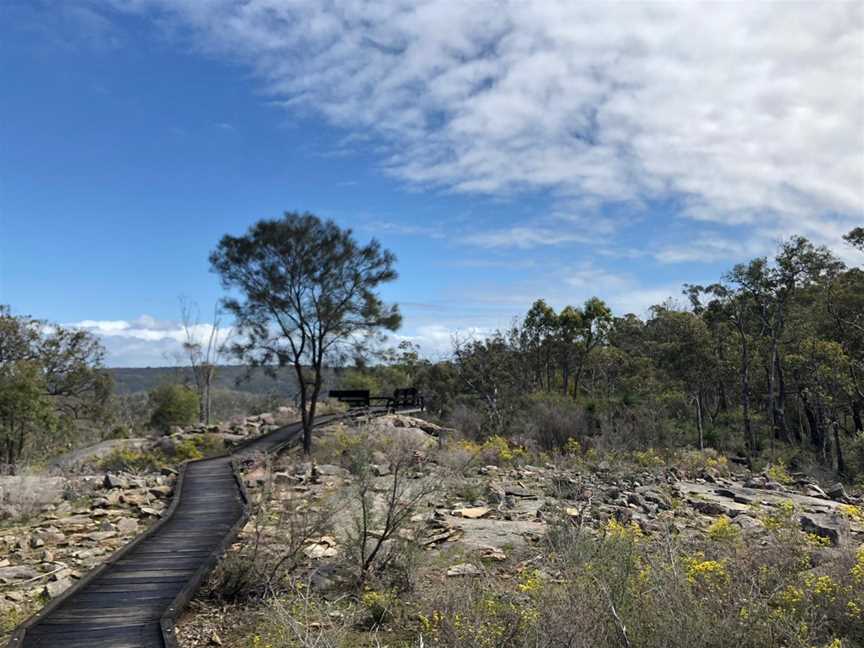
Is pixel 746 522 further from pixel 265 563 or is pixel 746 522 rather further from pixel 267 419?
pixel 267 419

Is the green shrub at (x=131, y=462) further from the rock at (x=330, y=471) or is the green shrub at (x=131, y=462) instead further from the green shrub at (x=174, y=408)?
the green shrub at (x=174, y=408)

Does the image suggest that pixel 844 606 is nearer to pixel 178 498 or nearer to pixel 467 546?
pixel 467 546

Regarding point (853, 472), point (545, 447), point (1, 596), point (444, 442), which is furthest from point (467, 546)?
point (853, 472)

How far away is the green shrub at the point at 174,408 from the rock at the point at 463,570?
22.8 m

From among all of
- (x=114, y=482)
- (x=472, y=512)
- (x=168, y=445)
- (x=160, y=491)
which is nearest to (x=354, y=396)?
(x=168, y=445)

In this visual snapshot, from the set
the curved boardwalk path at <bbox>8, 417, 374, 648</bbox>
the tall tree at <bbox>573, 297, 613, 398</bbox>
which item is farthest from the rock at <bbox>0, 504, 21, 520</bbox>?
the tall tree at <bbox>573, 297, 613, 398</bbox>

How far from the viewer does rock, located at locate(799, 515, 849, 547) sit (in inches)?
309

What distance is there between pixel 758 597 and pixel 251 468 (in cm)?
1234

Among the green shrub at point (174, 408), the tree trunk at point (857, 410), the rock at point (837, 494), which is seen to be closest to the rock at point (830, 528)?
the rock at point (837, 494)

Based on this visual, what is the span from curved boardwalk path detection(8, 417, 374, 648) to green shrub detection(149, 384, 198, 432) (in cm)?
1774

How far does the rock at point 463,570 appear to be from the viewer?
24.6 feet

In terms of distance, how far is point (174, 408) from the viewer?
2783 centimetres

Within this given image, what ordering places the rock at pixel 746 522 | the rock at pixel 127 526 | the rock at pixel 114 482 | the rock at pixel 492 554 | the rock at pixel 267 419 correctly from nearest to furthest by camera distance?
the rock at pixel 492 554, the rock at pixel 746 522, the rock at pixel 127 526, the rock at pixel 114 482, the rock at pixel 267 419

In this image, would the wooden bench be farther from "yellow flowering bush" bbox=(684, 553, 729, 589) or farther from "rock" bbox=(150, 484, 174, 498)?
"yellow flowering bush" bbox=(684, 553, 729, 589)
